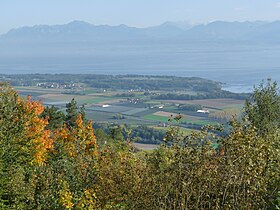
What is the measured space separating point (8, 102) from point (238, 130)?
1149cm

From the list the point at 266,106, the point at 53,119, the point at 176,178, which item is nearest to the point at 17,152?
the point at 176,178

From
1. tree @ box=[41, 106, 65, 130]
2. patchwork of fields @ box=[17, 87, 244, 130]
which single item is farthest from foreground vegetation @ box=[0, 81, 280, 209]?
patchwork of fields @ box=[17, 87, 244, 130]

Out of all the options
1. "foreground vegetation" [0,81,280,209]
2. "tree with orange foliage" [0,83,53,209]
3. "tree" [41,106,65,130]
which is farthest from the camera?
"tree" [41,106,65,130]

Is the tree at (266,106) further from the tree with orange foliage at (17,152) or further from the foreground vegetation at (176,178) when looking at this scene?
the foreground vegetation at (176,178)

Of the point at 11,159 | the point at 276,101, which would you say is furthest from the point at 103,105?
the point at 11,159

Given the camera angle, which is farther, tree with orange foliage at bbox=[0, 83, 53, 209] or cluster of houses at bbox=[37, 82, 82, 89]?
cluster of houses at bbox=[37, 82, 82, 89]

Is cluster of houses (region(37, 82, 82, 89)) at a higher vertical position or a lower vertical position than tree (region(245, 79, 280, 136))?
lower

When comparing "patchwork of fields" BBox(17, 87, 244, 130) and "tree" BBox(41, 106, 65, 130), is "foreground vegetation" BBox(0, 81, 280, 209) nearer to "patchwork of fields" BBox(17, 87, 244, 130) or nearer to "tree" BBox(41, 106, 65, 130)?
"tree" BBox(41, 106, 65, 130)

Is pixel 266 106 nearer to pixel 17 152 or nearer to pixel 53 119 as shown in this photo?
pixel 17 152

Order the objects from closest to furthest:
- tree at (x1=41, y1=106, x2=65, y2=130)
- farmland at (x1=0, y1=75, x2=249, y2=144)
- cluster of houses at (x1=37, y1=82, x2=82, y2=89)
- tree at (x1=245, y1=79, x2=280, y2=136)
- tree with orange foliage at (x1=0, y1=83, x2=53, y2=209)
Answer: tree with orange foliage at (x1=0, y1=83, x2=53, y2=209)
tree at (x1=245, y1=79, x2=280, y2=136)
tree at (x1=41, y1=106, x2=65, y2=130)
farmland at (x1=0, y1=75, x2=249, y2=144)
cluster of houses at (x1=37, y1=82, x2=82, y2=89)

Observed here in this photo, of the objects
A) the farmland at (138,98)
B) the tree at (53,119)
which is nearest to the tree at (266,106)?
the tree at (53,119)

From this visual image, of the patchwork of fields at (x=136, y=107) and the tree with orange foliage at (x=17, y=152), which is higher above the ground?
the tree with orange foliage at (x=17, y=152)

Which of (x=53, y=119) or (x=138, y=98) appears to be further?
(x=138, y=98)

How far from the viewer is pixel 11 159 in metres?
14.0
